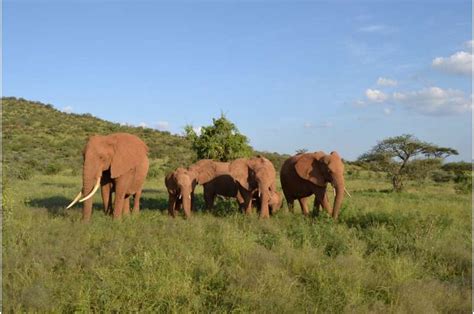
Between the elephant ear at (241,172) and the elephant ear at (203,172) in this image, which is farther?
the elephant ear at (203,172)

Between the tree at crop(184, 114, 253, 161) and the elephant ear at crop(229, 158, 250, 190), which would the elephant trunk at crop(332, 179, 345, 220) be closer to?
the elephant ear at crop(229, 158, 250, 190)

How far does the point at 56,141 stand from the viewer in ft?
155

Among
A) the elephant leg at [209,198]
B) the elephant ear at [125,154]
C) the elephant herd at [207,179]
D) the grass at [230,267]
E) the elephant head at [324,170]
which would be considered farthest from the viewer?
the elephant leg at [209,198]

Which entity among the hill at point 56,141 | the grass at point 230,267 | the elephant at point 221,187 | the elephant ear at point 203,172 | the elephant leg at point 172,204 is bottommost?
the grass at point 230,267

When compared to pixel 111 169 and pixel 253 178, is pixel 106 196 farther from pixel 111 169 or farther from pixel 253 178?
pixel 253 178

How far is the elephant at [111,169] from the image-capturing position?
35.5ft

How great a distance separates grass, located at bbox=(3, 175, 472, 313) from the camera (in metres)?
5.86

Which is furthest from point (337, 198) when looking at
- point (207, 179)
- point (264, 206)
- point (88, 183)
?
point (88, 183)

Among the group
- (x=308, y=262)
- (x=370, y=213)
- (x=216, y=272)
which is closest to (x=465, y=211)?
(x=370, y=213)

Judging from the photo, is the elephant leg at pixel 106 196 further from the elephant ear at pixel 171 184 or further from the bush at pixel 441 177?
the bush at pixel 441 177

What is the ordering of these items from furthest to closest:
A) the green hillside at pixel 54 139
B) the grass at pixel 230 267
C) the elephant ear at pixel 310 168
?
the green hillside at pixel 54 139 → the elephant ear at pixel 310 168 → the grass at pixel 230 267

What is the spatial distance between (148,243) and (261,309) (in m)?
3.07

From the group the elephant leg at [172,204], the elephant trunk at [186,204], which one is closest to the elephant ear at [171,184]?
the elephant leg at [172,204]

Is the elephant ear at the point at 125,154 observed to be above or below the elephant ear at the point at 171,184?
above
